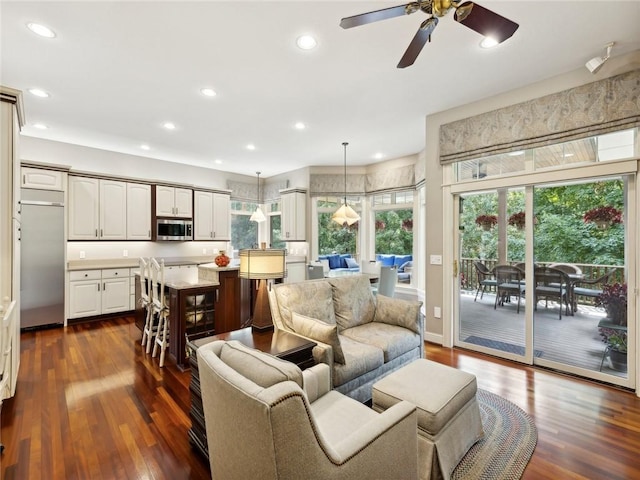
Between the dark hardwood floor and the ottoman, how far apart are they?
1.34 feet

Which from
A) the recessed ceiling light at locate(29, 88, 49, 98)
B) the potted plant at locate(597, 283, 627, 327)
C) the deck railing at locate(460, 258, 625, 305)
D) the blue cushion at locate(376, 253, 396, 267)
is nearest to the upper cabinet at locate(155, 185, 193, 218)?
the recessed ceiling light at locate(29, 88, 49, 98)

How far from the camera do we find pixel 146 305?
387 cm

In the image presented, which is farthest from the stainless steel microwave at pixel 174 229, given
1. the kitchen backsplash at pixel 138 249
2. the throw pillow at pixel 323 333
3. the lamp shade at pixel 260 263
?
the throw pillow at pixel 323 333

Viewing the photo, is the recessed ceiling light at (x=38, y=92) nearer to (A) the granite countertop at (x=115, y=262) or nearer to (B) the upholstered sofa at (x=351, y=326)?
(A) the granite countertop at (x=115, y=262)

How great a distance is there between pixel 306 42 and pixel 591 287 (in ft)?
11.7

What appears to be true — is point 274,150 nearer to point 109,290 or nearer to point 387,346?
point 109,290

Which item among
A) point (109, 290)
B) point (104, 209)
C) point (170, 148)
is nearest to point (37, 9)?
point (170, 148)

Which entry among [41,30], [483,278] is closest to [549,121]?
[483,278]

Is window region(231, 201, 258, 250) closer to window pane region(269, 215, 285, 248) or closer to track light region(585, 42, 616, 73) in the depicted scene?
window pane region(269, 215, 285, 248)

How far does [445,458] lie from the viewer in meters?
1.72

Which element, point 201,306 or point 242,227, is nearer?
point 201,306

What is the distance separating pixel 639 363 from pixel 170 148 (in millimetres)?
6698

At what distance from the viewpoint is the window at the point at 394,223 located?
600cm

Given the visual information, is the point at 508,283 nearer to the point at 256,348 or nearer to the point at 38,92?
the point at 256,348
